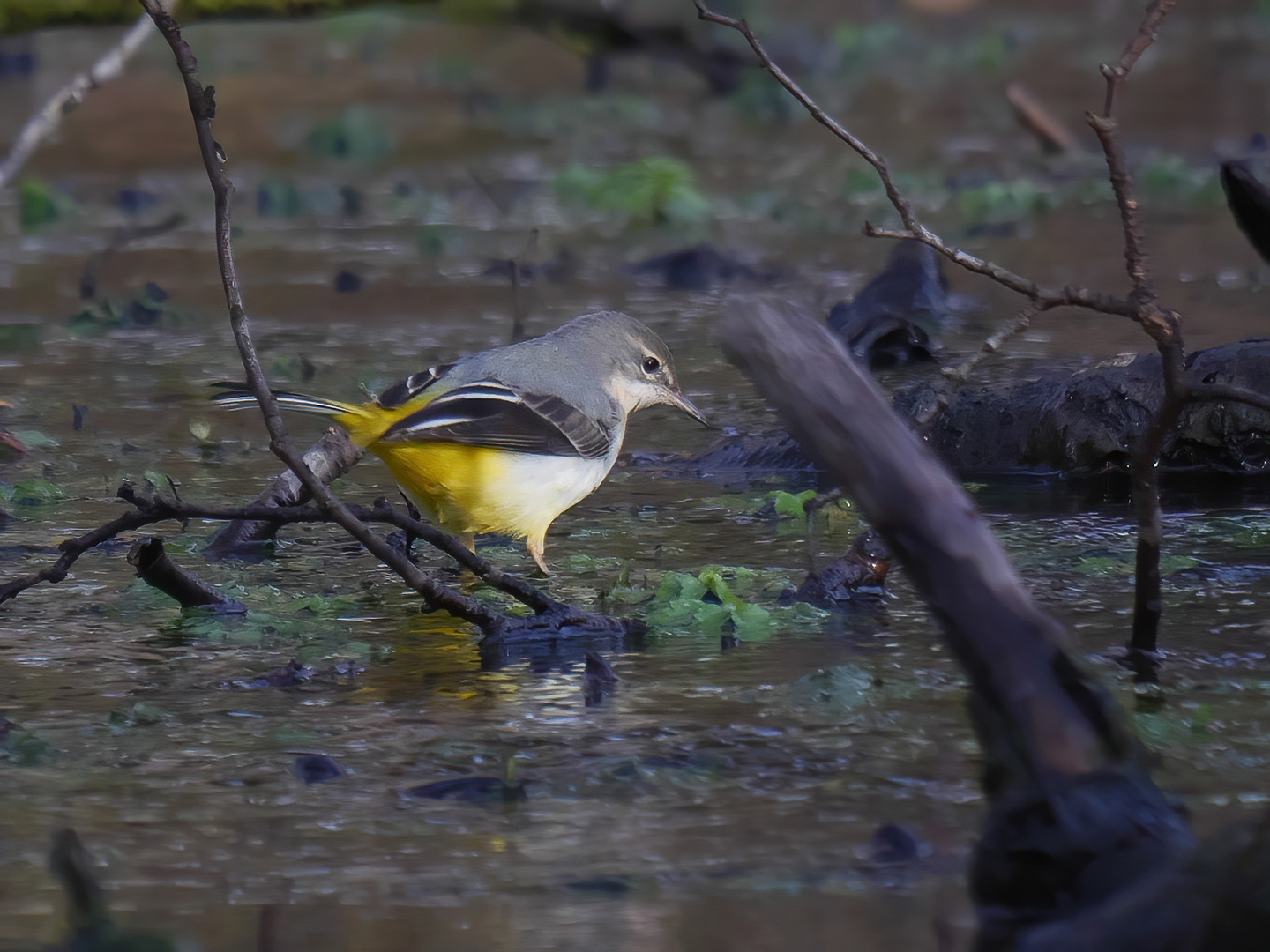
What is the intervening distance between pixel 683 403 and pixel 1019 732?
3.33m

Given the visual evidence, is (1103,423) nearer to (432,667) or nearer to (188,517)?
(432,667)

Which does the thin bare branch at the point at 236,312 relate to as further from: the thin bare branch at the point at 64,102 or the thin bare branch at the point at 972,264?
the thin bare branch at the point at 972,264

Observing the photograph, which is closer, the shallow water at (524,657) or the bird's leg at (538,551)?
the shallow water at (524,657)

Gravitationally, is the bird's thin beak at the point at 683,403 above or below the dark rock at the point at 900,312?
below

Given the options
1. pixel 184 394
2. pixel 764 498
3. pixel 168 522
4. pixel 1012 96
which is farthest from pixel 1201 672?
pixel 1012 96

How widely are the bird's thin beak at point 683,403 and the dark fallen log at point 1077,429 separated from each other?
0.16 meters

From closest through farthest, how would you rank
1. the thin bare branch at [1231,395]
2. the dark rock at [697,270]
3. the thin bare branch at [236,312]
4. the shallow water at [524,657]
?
the shallow water at [524,657] < the thin bare branch at [1231,395] < the thin bare branch at [236,312] < the dark rock at [697,270]

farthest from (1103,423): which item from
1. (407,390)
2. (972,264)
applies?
(972,264)

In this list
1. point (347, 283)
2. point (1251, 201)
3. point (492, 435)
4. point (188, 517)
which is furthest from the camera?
point (347, 283)

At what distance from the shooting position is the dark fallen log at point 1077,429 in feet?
16.2

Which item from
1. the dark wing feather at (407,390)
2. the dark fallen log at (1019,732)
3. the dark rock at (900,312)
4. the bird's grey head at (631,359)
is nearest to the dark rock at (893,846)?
the dark fallen log at (1019,732)

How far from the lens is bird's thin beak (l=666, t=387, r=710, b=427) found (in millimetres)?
5430

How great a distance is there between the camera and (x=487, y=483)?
428cm

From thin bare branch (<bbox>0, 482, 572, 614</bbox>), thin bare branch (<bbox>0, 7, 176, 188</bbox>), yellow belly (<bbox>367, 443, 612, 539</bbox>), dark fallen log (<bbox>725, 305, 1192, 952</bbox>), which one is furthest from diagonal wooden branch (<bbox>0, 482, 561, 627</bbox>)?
dark fallen log (<bbox>725, 305, 1192, 952</bbox>)
